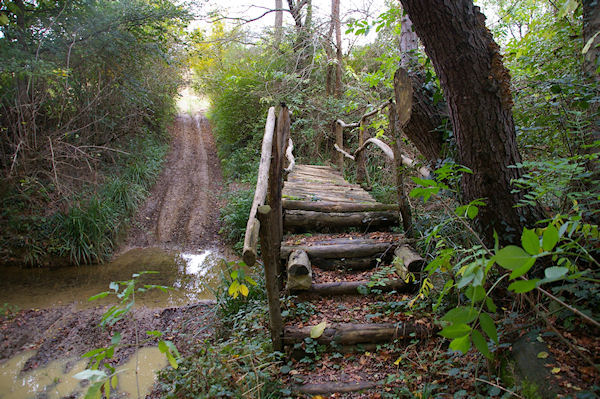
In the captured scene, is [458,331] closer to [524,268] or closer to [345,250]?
[524,268]

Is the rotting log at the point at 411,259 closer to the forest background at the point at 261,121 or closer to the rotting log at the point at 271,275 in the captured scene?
the forest background at the point at 261,121

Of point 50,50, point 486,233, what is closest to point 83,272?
point 50,50

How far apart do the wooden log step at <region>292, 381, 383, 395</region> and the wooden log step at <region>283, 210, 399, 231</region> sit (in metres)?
1.82

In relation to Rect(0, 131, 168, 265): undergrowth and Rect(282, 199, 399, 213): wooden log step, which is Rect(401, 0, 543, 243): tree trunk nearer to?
Rect(282, 199, 399, 213): wooden log step

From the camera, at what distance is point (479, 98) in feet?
6.48

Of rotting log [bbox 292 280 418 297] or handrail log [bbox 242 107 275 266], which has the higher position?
handrail log [bbox 242 107 275 266]

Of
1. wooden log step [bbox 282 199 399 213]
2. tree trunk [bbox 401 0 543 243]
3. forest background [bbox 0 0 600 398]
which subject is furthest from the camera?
wooden log step [bbox 282 199 399 213]

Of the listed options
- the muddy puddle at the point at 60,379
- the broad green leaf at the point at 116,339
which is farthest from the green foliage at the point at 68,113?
the broad green leaf at the point at 116,339

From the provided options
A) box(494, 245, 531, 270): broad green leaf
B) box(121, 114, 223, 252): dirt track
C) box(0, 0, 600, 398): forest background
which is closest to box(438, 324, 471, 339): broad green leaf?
box(0, 0, 600, 398): forest background

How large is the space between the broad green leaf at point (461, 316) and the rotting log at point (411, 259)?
1.54m

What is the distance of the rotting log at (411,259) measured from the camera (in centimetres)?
277

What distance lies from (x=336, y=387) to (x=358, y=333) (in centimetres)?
41

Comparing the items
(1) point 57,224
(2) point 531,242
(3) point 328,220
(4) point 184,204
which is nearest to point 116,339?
(2) point 531,242

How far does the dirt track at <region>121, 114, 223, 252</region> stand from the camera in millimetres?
7242
